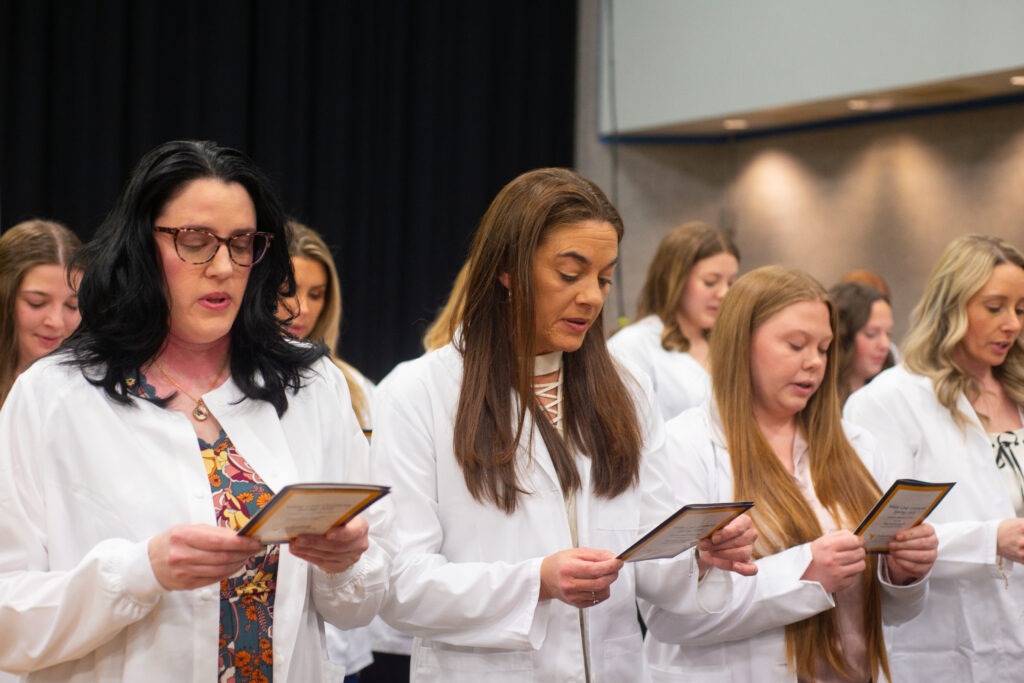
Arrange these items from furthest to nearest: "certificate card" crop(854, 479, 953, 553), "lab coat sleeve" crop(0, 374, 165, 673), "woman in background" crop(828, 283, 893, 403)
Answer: "woman in background" crop(828, 283, 893, 403) < "certificate card" crop(854, 479, 953, 553) < "lab coat sleeve" crop(0, 374, 165, 673)

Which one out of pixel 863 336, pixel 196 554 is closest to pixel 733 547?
pixel 196 554

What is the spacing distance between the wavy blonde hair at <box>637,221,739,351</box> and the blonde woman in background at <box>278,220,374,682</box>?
1435 millimetres

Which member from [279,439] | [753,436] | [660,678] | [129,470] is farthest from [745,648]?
[129,470]

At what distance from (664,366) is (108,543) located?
10.8 ft

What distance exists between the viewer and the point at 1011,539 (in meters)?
3.10

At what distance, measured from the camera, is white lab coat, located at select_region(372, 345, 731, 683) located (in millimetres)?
2301

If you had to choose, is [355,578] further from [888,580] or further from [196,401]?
[888,580]

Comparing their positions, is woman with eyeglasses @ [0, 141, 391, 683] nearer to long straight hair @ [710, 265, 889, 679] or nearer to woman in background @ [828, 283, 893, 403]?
long straight hair @ [710, 265, 889, 679]

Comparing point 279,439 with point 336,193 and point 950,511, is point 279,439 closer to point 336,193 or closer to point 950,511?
point 950,511

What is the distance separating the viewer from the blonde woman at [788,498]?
2738 mm

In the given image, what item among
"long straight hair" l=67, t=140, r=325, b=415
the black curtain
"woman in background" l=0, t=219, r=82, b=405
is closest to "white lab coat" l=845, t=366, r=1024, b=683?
"long straight hair" l=67, t=140, r=325, b=415

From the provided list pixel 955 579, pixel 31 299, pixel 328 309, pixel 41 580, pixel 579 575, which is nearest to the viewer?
pixel 41 580

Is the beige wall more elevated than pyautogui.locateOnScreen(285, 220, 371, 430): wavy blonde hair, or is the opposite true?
the beige wall

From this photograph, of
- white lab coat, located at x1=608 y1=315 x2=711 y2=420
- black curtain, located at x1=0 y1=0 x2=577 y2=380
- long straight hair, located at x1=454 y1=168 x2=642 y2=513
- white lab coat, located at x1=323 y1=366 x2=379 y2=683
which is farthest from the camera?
black curtain, located at x1=0 y1=0 x2=577 y2=380
